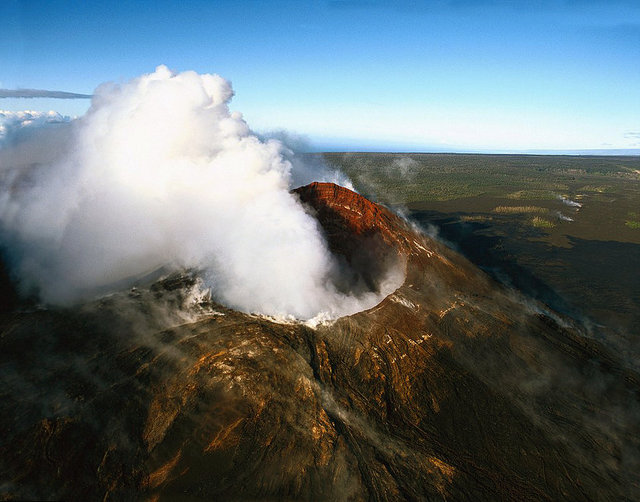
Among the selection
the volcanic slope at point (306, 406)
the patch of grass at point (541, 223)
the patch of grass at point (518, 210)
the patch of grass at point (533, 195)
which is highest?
the volcanic slope at point (306, 406)

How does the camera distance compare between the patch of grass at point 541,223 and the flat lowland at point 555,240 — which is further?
the patch of grass at point 541,223

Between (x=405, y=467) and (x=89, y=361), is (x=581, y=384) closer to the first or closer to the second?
(x=405, y=467)

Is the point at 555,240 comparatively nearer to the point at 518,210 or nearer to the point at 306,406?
the point at 518,210

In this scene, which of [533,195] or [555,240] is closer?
[555,240]

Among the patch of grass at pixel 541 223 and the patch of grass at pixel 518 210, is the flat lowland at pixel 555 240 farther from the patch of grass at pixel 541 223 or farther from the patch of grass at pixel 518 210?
the patch of grass at pixel 541 223

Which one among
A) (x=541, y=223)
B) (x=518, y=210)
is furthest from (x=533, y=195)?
(x=541, y=223)

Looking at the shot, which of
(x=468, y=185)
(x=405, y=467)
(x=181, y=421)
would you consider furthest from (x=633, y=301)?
(x=468, y=185)

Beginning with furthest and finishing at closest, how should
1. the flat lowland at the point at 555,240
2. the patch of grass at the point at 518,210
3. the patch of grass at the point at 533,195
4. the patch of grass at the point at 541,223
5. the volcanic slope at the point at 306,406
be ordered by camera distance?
1. the patch of grass at the point at 533,195
2. the patch of grass at the point at 518,210
3. the patch of grass at the point at 541,223
4. the flat lowland at the point at 555,240
5. the volcanic slope at the point at 306,406

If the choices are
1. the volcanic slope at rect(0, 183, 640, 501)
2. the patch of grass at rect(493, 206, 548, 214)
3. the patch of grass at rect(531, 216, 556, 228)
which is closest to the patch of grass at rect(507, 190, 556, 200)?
the patch of grass at rect(493, 206, 548, 214)

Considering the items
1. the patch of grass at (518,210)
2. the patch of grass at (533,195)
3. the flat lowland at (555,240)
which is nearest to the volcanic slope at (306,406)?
the flat lowland at (555,240)
